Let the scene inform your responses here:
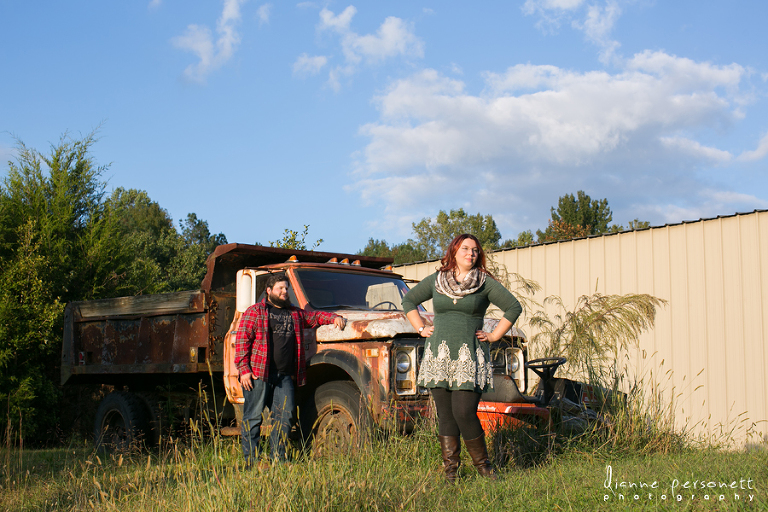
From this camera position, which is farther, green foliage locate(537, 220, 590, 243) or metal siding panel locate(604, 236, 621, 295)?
green foliage locate(537, 220, 590, 243)

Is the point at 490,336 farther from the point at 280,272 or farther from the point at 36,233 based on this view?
the point at 36,233

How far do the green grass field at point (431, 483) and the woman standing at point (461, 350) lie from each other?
280 millimetres

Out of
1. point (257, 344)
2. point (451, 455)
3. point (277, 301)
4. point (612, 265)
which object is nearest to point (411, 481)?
point (451, 455)

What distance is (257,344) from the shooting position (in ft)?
16.9

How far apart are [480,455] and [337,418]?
1302 millimetres

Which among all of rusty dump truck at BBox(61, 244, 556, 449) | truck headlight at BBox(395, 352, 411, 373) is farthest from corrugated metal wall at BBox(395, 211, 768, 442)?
truck headlight at BBox(395, 352, 411, 373)

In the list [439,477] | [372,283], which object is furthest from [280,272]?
[439,477]

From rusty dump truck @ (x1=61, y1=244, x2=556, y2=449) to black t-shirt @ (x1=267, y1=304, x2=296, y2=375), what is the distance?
306 mm

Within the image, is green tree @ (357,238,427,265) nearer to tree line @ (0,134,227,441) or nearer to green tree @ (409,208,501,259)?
green tree @ (409,208,501,259)

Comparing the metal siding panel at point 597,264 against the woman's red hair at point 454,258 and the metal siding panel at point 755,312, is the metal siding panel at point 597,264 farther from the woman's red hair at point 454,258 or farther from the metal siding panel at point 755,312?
the woman's red hair at point 454,258

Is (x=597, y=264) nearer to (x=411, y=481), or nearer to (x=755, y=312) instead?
(x=755, y=312)

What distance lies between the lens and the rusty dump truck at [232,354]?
5051 mm

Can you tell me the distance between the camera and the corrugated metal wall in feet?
30.6

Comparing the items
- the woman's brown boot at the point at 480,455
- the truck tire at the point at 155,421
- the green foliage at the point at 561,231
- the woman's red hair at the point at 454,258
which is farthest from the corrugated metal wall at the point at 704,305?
the green foliage at the point at 561,231
